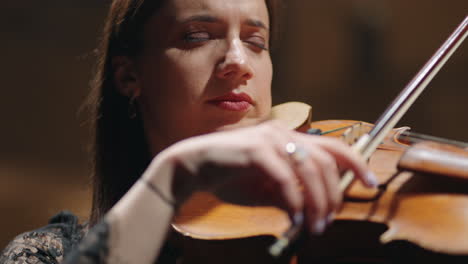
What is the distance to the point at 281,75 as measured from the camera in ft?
6.48

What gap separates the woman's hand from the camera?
0.49m

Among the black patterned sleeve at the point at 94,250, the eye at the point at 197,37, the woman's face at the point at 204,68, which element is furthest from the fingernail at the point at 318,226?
the eye at the point at 197,37

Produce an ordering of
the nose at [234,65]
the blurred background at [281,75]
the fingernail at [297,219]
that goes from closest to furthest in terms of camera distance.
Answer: the fingernail at [297,219] < the nose at [234,65] < the blurred background at [281,75]

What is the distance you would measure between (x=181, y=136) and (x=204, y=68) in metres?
0.15

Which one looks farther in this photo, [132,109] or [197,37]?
[132,109]

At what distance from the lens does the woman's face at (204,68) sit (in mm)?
938

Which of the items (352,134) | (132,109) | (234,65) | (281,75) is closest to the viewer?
(352,134)

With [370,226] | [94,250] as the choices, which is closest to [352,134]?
[370,226]

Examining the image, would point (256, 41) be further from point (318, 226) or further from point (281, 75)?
point (281, 75)

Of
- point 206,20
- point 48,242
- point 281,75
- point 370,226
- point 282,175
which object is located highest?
point 206,20

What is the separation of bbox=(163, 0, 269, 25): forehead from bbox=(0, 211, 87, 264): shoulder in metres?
0.55

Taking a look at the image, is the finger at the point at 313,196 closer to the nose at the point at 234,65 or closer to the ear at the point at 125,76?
the nose at the point at 234,65

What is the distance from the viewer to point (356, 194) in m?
0.62

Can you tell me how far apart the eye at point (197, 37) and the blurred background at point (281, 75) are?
96 cm
